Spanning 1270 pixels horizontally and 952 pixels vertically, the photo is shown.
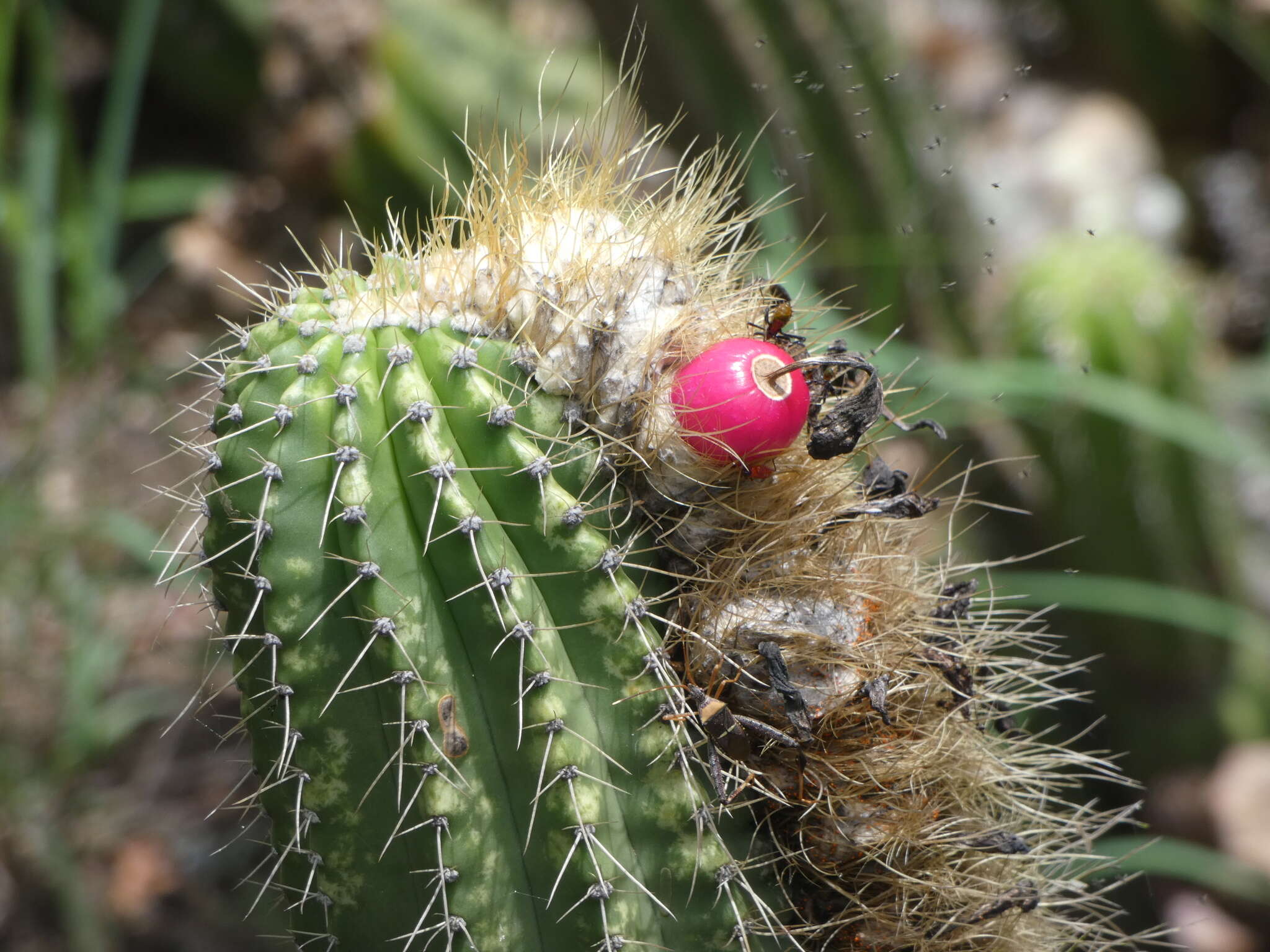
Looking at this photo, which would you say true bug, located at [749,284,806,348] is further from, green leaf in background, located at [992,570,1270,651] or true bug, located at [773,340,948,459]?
green leaf in background, located at [992,570,1270,651]

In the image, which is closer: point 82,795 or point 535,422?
point 535,422

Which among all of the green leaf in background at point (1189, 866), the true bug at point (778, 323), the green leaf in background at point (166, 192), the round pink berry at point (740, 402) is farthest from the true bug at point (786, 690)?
the green leaf in background at point (166, 192)

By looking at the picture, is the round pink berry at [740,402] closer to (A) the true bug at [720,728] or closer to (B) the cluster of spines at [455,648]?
(B) the cluster of spines at [455,648]

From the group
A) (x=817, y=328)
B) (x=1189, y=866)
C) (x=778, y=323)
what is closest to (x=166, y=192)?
(x=817, y=328)

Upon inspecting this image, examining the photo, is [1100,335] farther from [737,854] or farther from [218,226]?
[218,226]

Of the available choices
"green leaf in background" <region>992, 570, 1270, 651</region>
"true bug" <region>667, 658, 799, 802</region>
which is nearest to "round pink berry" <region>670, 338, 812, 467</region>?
"true bug" <region>667, 658, 799, 802</region>

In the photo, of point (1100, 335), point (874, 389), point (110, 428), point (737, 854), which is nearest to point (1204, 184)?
point (1100, 335)
